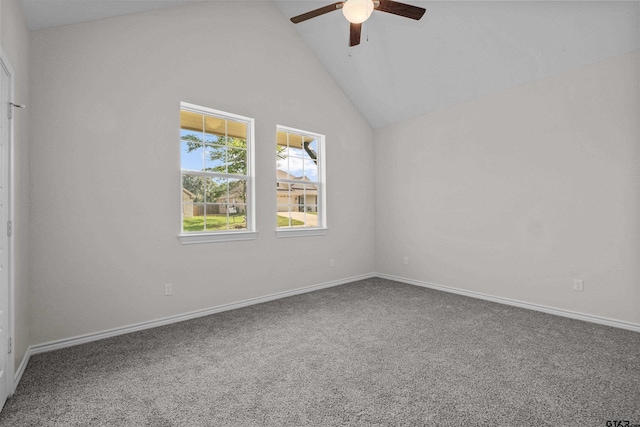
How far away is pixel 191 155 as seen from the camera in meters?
3.46

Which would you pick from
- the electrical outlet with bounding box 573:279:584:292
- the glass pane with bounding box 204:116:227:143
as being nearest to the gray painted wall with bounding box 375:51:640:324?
the electrical outlet with bounding box 573:279:584:292

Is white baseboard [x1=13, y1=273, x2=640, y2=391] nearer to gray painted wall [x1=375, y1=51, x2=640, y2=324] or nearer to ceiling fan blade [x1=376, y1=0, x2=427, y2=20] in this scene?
gray painted wall [x1=375, y1=51, x2=640, y2=324]

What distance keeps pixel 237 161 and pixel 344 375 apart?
2.61m

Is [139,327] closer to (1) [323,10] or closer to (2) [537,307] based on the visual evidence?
(1) [323,10]

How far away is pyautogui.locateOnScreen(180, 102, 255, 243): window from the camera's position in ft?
11.2

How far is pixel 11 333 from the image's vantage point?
1963 mm

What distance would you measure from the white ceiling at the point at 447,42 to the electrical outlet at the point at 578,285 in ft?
6.98

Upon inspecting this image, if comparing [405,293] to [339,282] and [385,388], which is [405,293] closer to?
[339,282]

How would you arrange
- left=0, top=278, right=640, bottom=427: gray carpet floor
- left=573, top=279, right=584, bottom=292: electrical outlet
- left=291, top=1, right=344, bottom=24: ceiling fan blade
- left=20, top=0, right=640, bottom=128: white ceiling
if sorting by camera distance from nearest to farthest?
left=0, top=278, right=640, bottom=427: gray carpet floor, left=291, top=1, right=344, bottom=24: ceiling fan blade, left=20, top=0, right=640, bottom=128: white ceiling, left=573, top=279, right=584, bottom=292: electrical outlet

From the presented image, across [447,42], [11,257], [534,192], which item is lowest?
[11,257]

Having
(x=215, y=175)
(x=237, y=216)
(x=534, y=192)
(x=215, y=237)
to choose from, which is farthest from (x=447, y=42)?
(x=215, y=237)

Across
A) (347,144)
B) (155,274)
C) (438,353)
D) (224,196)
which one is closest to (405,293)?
(438,353)

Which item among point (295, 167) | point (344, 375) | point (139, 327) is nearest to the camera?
point (344, 375)

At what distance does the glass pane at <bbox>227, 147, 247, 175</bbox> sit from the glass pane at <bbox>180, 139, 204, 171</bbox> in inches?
12.7
